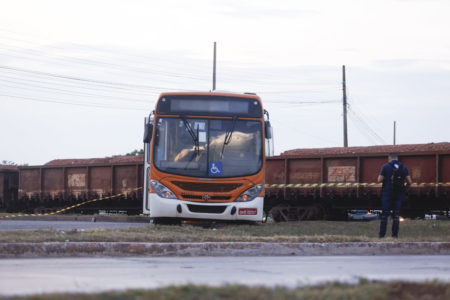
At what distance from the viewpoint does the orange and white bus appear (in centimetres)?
1722

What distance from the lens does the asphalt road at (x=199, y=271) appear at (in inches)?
271

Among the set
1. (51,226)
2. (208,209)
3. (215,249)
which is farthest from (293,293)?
(51,226)

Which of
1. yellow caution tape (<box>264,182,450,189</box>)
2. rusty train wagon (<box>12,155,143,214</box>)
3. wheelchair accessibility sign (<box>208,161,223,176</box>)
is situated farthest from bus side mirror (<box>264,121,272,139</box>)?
rusty train wagon (<box>12,155,143,214</box>)

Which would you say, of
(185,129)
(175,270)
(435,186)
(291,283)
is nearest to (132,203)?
(435,186)

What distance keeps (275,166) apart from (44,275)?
70.8 ft

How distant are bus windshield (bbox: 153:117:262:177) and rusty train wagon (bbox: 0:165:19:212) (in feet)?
78.6

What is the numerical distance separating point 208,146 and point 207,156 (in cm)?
29

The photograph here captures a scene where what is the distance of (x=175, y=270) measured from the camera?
8.89m

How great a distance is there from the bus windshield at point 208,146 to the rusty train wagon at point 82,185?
50.3 feet

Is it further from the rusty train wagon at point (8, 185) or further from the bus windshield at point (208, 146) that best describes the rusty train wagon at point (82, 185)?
the bus windshield at point (208, 146)

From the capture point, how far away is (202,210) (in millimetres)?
17219

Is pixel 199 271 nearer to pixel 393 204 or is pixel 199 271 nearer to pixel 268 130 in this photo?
pixel 393 204

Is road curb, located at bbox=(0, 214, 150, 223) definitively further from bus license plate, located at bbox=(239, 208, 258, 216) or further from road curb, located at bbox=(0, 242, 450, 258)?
road curb, located at bbox=(0, 242, 450, 258)

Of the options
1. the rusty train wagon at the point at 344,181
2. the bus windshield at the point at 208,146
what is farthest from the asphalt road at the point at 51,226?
the rusty train wagon at the point at 344,181
